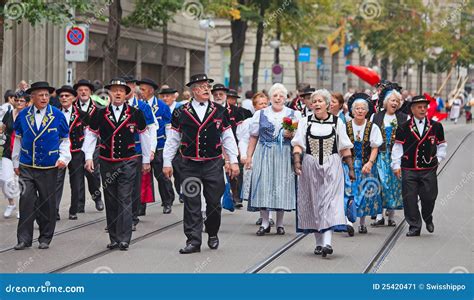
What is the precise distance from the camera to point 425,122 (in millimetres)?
13414

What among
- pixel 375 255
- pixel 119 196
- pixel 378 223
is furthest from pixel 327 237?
pixel 378 223

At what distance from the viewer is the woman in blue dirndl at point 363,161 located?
13602 millimetres

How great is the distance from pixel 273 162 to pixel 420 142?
179cm

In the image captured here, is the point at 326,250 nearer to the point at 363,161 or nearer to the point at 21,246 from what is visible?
the point at 363,161

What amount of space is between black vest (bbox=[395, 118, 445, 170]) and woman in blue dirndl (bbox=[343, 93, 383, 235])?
1.15 feet

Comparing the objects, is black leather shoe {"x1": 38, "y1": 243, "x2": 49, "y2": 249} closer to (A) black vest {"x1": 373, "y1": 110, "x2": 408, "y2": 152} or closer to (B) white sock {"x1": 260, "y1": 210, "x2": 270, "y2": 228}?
(B) white sock {"x1": 260, "y1": 210, "x2": 270, "y2": 228}

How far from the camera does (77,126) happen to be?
1508cm

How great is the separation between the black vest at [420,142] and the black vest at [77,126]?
437 cm

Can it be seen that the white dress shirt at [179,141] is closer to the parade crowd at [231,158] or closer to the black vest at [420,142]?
the parade crowd at [231,158]

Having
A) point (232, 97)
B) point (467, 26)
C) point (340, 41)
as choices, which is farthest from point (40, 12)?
point (467, 26)

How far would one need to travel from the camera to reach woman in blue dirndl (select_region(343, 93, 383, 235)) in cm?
1360

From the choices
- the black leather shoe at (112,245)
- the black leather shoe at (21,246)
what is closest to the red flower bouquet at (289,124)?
the black leather shoe at (112,245)

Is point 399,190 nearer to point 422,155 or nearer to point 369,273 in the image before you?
point 422,155
